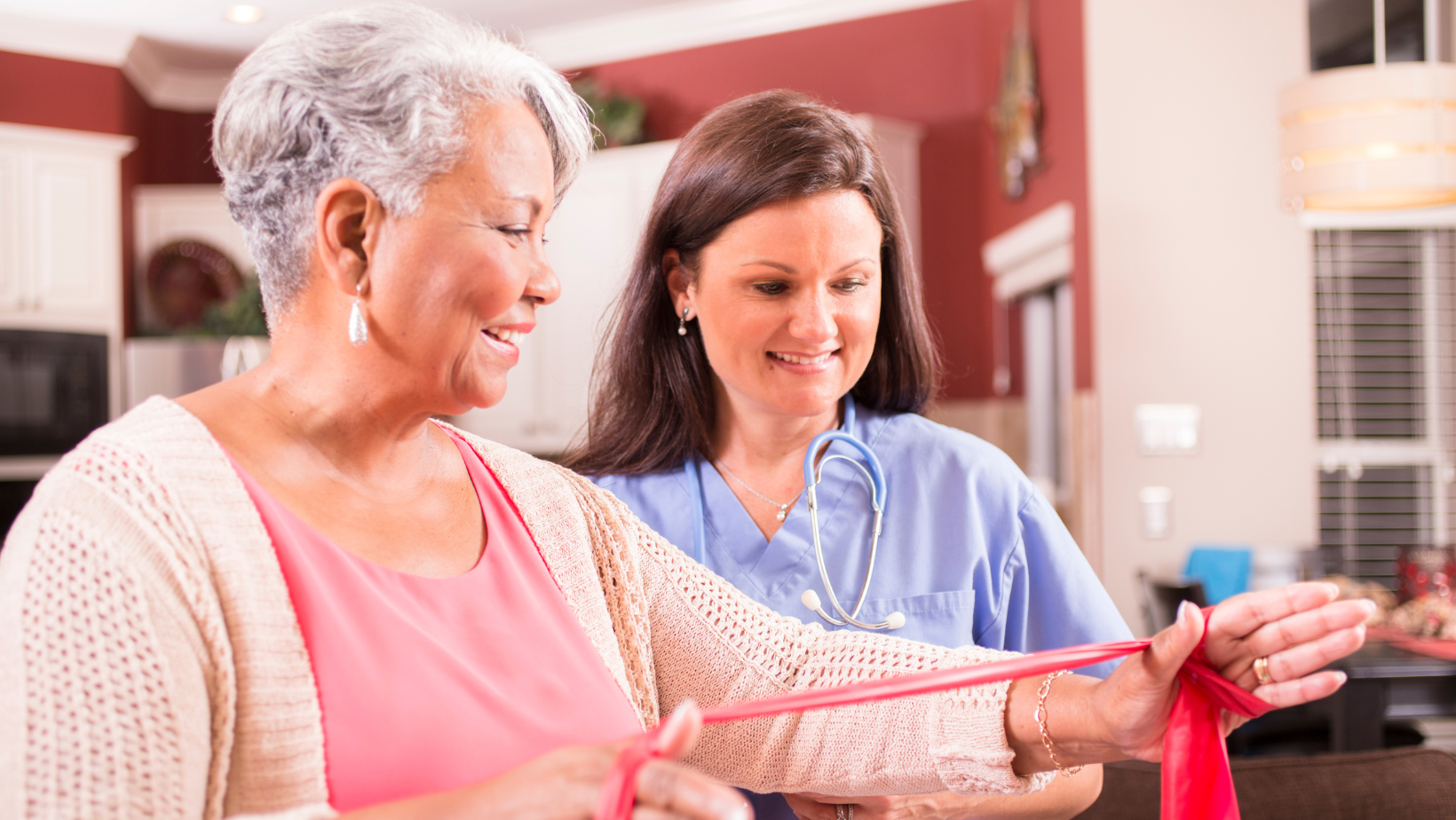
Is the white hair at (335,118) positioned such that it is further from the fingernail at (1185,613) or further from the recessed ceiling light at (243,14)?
the recessed ceiling light at (243,14)

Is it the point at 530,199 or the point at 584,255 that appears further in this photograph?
the point at 584,255


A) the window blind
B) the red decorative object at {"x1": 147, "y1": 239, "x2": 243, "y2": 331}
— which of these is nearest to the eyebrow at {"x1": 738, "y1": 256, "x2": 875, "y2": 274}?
the window blind

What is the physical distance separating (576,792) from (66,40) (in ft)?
21.2

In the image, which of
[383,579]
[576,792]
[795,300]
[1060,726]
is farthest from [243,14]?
[576,792]

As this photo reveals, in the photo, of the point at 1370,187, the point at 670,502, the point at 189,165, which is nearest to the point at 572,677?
the point at 670,502

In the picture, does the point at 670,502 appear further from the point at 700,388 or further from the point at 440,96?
the point at 440,96

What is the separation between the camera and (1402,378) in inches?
161

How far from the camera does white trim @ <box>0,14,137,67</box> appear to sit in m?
5.71

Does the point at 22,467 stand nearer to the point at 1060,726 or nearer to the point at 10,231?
the point at 10,231

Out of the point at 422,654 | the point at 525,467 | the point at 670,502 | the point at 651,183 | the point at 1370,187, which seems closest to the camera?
the point at 422,654

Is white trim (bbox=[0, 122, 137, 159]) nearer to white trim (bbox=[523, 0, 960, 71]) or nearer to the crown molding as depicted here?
the crown molding

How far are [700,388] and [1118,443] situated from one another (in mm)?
2463

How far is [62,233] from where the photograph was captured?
18.8 ft

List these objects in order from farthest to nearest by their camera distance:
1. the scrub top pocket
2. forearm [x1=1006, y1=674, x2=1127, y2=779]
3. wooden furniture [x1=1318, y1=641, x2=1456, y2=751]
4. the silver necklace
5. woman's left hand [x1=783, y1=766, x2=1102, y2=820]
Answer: wooden furniture [x1=1318, y1=641, x2=1456, y2=751]
the silver necklace
the scrub top pocket
woman's left hand [x1=783, y1=766, x2=1102, y2=820]
forearm [x1=1006, y1=674, x2=1127, y2=779]
